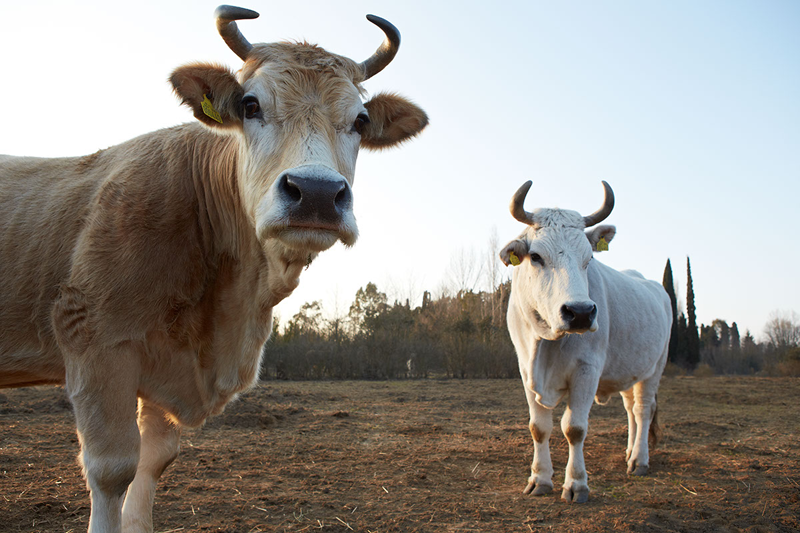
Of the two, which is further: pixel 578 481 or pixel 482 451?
pixel 482 451

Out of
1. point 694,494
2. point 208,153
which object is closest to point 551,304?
point 694,494

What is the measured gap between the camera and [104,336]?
2.79 meters

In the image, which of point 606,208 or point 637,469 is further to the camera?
point 637,469

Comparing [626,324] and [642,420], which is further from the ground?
[626,324]

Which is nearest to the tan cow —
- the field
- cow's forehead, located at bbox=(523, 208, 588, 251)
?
the field

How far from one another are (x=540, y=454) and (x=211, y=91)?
14.5 feet

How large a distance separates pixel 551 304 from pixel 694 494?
2.33 metres

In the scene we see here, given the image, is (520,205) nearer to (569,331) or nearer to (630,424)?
(569,331)

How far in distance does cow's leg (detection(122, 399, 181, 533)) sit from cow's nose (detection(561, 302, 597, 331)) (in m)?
3.25

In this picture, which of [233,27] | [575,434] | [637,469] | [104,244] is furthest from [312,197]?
[637,469]

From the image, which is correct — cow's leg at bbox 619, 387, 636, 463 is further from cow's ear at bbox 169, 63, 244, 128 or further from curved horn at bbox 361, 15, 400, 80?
cow's ear at bbox 169, 63, 244, 128

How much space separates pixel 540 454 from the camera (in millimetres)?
5535

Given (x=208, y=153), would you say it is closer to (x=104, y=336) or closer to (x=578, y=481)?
(x=104, y=336)

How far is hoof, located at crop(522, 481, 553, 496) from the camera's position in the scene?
5.39m
